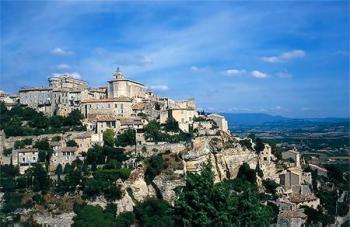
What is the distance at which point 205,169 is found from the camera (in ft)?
59.8

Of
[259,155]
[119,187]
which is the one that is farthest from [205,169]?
[259,155]

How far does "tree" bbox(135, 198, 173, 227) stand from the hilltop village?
79mm

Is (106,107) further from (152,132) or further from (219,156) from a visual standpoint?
(219,156)

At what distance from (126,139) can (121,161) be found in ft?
8.97

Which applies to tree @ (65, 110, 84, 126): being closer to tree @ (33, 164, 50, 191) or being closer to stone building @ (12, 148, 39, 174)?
stone building @ (12, 148, 39, 174)

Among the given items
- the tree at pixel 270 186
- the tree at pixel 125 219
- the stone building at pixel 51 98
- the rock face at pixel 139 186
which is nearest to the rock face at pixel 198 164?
the rock face at pixel 139 186

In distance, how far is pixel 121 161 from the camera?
35219 mm

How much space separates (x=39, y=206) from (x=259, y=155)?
59.6 ft

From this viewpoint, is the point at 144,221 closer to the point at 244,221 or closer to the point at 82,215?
the point at 82,215

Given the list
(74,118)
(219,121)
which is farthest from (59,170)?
(219,121)

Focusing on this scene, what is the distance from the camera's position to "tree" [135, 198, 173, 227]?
28.9 m

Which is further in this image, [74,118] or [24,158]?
[74,118]

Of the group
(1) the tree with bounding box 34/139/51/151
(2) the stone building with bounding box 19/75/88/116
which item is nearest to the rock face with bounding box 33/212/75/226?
(1) the tree with bounding box 34/139/51/151

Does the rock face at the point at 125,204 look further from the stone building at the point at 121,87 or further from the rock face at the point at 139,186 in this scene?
the stone building at the point at 121,87
